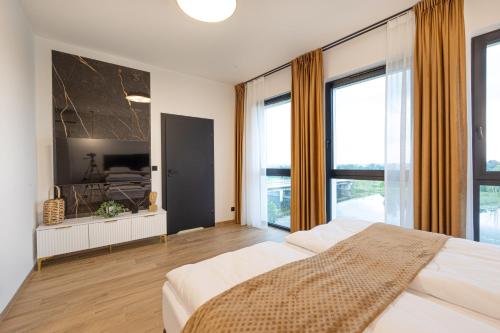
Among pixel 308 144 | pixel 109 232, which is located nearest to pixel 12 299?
pixel 109 232

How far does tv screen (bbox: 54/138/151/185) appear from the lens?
111 inches

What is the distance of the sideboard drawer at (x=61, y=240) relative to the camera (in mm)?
2457

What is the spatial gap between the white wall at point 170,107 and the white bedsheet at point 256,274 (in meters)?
2.60

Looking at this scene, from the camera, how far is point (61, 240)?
2.55 m

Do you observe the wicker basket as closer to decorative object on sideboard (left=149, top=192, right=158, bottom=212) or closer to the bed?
decorative object on sideboard (left=149, top=192, right=158, bottom=212)

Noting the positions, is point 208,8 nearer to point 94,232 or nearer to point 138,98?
point 138,98

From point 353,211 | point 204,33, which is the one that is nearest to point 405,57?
point 353,211

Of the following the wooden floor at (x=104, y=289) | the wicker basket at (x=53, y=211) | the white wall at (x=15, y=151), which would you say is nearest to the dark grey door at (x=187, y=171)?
the wooden floor at (x=104, y=289)

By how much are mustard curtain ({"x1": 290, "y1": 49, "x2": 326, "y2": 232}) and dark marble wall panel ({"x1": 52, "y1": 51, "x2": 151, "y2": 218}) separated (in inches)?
89.8

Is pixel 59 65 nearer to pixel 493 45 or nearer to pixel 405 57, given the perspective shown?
pixel 405 57

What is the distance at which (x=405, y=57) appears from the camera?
2303mm

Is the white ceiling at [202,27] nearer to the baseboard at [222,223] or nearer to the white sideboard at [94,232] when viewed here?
the white sideboard at [94,232]

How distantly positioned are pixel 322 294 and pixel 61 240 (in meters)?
2.96

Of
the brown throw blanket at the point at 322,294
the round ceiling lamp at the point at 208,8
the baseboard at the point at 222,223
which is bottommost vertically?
the baseboard at the point at 222,223
